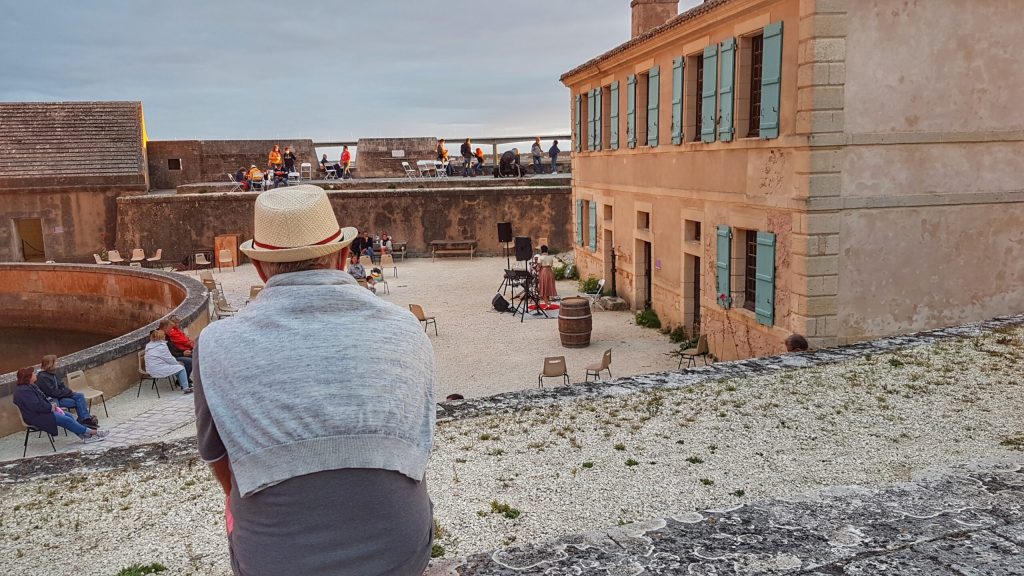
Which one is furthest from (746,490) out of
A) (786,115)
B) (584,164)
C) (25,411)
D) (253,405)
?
(584,164)

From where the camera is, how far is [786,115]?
34.8 feet

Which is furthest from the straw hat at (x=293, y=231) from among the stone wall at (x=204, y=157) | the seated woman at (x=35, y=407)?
the stone wall at (x=204, y=157)

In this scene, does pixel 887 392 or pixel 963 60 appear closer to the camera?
pixel 887 392

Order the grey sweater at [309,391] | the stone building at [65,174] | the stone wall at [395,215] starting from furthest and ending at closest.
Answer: the stone building at [65,174], the stone wall at [395,215], the grey sweater at [309,391]

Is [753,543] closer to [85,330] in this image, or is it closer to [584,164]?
[584,164]

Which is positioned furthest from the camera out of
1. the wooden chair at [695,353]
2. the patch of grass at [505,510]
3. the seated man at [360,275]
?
the seated man at [360,275]

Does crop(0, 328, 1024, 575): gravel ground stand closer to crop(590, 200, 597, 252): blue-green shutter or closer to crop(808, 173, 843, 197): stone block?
crop(808, 173, 843, 197): stone block

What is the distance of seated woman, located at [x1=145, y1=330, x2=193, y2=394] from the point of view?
36.7ft

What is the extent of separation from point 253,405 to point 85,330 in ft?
64.4

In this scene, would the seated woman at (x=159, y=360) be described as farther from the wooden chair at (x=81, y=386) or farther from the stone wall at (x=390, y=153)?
the stone wall at (x=390, y=153)

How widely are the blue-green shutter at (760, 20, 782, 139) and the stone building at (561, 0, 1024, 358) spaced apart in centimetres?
2

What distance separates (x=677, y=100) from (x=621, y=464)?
915 cm

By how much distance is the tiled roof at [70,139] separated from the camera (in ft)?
91.8

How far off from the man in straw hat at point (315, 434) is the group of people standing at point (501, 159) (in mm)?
27725
